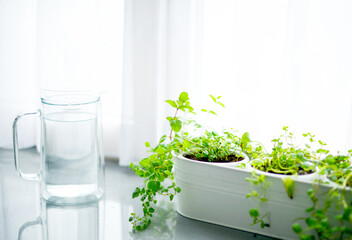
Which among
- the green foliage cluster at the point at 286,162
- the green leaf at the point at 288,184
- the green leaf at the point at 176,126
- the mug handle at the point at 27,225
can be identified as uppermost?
the green leaf at the point at 176,126

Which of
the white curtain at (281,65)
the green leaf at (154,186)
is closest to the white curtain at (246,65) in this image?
the white curtain at (281,65)

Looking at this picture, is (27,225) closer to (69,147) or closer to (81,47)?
(69,147)

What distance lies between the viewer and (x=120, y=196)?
1.10m

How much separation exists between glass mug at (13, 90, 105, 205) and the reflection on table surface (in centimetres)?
4

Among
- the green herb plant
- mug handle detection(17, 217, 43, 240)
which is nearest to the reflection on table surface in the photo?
mug handle detection(17, 217, 43, 240)

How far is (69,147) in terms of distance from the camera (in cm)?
98

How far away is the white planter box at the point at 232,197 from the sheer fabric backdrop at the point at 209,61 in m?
0.30

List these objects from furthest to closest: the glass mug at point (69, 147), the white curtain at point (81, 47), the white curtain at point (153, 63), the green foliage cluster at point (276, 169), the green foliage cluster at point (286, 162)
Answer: the white curtain at point (81, 47) < the white curtain at point (153, 63) < the glass mug at point (69, 147) < the green foliage cluster at point (286, 162) < the green foliage cluster at point (276, 169)

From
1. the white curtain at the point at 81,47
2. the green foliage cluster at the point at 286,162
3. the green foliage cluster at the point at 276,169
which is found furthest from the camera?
the white curtain at the point at 81,47

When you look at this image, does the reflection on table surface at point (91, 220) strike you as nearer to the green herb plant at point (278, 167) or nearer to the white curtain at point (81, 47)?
the green herb plant at point (278, 167)

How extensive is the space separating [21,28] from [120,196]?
29.4 inches

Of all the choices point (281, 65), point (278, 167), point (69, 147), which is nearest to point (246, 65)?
point (281, 65)

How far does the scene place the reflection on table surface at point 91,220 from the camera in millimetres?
884

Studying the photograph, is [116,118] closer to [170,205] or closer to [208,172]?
[170,205]
